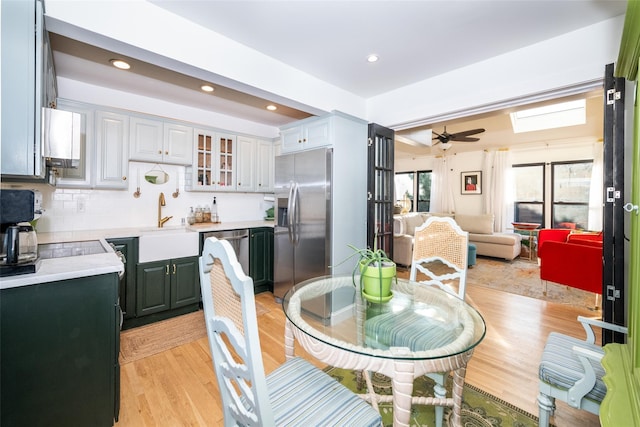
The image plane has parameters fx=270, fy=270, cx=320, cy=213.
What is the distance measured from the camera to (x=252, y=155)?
3988 millimetres

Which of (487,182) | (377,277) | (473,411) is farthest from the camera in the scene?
(487,182)

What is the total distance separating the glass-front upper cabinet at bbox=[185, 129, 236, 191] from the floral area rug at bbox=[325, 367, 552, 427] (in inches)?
112

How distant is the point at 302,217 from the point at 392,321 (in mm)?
1828

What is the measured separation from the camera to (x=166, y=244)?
9.27 ft

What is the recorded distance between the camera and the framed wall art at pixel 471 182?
22.4 ft

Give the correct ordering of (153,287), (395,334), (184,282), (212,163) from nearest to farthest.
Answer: (395,334) → (153,287) → (184,282) → (212,163)

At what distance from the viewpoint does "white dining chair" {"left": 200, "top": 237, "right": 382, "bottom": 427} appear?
0.79 m

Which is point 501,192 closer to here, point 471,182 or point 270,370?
point 471,182

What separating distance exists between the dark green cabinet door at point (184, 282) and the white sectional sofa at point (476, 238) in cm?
351

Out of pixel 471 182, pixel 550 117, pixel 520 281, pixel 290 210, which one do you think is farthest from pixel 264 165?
pixel 471 182

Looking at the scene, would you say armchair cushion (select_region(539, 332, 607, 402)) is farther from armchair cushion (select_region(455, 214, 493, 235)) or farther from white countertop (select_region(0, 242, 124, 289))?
armchair cushion (select_region(455, 214, 493, 235))

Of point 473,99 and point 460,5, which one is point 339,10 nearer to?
point 460,5

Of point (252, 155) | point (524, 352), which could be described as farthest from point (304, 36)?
point (524, 352)

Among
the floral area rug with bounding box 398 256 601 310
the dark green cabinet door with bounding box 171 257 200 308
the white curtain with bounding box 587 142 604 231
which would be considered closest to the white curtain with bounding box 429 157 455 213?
the floral area rug with bounding box 398 256 601 310
